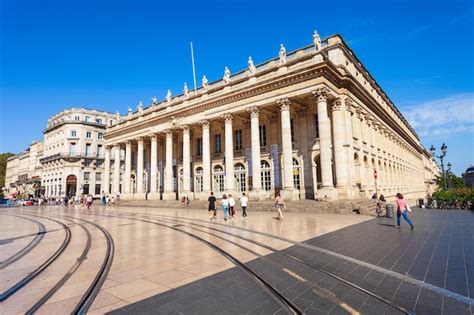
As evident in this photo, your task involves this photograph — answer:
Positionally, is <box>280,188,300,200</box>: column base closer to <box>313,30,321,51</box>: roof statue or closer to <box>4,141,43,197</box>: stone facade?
<box>313,30,321,51</box>: roof statue

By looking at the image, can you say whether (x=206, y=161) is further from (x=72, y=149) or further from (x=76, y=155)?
(x=72, y=149)

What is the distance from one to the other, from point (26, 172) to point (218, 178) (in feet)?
248

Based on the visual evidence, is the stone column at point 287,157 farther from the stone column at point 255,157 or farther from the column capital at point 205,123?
the column capital at point 205,123

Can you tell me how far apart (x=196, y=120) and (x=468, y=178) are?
464 feet

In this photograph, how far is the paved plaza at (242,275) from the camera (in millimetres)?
3791

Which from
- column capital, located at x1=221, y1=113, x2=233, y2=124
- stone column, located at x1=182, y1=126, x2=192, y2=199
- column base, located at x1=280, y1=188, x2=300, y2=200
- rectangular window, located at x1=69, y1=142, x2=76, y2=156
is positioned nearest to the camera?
column base, located at x1=280, y1=188, x2=300, y2=200

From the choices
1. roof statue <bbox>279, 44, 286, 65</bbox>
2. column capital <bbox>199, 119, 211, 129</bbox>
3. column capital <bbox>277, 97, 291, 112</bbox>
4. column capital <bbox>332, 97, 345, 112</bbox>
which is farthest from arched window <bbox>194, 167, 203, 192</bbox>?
column capital <bbox>332, 97, 345, 112</bbox>

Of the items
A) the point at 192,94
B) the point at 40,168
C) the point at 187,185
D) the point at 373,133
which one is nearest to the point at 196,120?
the point at 192,94

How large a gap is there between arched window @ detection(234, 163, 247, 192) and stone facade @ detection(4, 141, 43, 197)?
57357 mm

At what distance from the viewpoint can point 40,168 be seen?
6606 centimetres

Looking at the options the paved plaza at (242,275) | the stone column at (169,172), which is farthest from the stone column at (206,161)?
the paved plaza at (242,275)

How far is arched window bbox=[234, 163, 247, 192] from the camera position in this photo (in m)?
28.8

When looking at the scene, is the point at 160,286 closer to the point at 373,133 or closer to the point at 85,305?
the point at 85,305

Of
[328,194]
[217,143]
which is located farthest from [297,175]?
[217,143]
